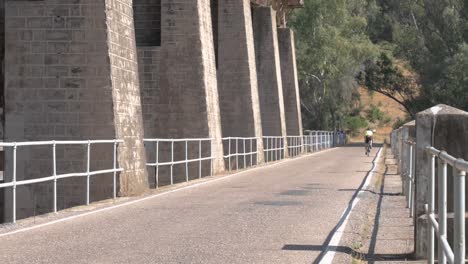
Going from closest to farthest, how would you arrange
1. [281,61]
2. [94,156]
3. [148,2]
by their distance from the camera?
[94,156] < [148,2] < [281,61]

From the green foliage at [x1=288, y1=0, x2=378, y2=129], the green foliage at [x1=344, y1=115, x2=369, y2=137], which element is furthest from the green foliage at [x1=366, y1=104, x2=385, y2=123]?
the green foliage at [x1=288, y1=0, x2=378, y2=129]

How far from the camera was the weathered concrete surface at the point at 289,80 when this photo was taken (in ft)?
183

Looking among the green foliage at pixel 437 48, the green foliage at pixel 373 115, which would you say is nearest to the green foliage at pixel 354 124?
the green foliage at pixel 373 115

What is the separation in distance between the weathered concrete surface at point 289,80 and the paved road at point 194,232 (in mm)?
38047

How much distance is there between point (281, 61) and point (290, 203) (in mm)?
40532

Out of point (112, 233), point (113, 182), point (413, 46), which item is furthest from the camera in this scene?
point (413, 46)

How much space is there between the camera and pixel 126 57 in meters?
19.6

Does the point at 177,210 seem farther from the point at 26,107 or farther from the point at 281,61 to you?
the point at 281,61

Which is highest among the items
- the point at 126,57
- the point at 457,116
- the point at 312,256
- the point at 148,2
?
the point at 148,2

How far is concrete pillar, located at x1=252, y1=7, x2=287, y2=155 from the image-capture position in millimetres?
47256

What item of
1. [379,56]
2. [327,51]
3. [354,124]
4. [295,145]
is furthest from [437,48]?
[354,124]

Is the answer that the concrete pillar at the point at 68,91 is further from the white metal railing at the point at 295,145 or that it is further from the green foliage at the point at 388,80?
the green foliage at the point at 388,80

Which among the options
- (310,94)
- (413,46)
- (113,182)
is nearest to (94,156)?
(113,182)

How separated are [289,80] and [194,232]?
150 feet
